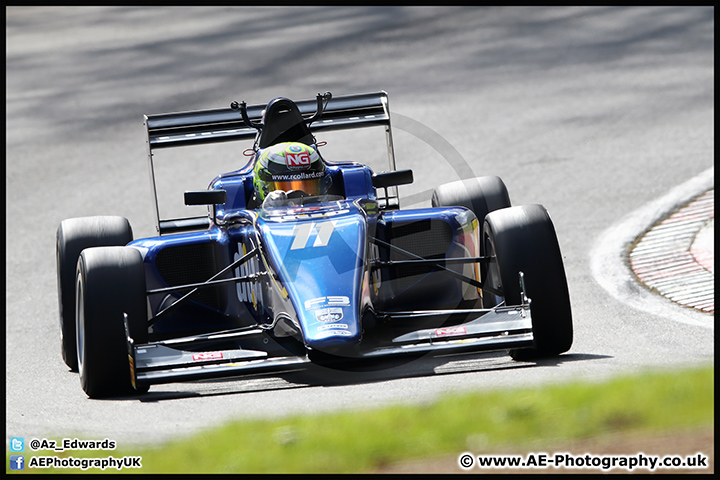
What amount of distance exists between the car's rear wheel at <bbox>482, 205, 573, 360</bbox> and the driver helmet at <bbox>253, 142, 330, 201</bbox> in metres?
1.52

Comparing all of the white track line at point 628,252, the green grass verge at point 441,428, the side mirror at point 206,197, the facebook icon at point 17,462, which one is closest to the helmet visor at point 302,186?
the side mirror at point 206,197

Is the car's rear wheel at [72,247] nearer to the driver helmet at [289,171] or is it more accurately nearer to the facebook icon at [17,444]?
the driver helmet at [289,171]

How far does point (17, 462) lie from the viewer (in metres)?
4.97

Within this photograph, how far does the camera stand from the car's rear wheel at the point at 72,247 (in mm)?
7547

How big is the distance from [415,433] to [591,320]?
12.2 ft

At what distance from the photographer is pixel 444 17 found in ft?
74.1

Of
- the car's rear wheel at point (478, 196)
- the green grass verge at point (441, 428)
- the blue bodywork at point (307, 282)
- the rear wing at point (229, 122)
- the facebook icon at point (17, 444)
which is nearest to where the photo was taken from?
the green grass verge at point (441, 428)

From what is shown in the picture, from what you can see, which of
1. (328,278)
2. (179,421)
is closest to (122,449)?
(179,421)

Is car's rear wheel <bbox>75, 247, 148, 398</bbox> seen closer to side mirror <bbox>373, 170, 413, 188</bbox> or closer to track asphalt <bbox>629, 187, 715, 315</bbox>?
side mirror <bbox>373, 170, 413, 188</bbox>

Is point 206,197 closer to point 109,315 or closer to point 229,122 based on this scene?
point 109,315

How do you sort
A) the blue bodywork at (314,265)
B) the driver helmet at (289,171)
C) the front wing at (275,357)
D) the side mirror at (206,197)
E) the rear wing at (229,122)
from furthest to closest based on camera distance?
the rear wing at (229,122)
the driver helmet at (289,171)
the side mirror at (206,197)
the blue bodywork at (314,265)
the front wing at (275,357)

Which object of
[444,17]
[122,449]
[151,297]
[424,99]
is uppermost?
[444,17]

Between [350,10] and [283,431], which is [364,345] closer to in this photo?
[283,431]

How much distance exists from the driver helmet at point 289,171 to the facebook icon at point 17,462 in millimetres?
3311
